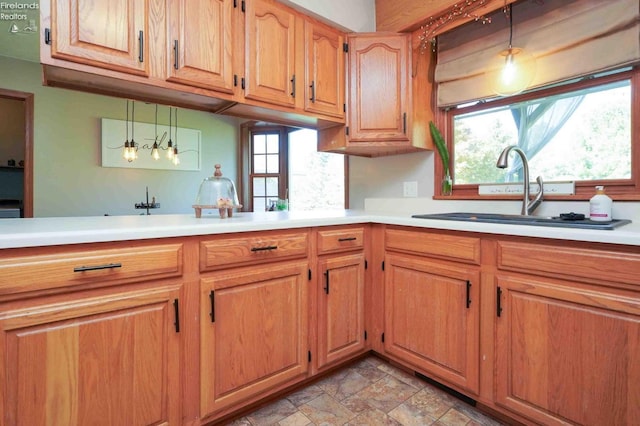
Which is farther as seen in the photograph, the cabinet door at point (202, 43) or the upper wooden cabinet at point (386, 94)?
the upper wooden cabinet at point (386, 94)

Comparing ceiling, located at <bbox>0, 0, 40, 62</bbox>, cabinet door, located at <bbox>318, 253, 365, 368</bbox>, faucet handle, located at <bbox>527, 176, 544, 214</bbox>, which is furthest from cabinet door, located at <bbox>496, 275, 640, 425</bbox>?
ceiling, located at <bbox>0, 0, 40, 62</bbox>

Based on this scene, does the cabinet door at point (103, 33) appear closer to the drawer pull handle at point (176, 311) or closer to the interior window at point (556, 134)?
the drawer pull handle at point (176, 311)

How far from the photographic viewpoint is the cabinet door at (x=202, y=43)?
1.44 meters

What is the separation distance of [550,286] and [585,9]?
1.38 meters

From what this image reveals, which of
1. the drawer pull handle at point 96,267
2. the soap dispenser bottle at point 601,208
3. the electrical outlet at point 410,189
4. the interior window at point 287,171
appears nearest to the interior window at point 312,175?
the interior window at point 287,171

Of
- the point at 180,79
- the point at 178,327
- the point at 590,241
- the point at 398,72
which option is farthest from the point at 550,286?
the point at 180,79

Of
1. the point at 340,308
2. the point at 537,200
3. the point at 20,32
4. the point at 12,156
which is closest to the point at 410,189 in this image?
the point at 537,200

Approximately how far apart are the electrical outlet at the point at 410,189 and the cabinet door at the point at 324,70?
0.71 metres

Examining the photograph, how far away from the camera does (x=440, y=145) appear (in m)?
2.05

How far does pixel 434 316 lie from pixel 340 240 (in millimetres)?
589

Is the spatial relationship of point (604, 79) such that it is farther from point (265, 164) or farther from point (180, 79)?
point (265, 164)

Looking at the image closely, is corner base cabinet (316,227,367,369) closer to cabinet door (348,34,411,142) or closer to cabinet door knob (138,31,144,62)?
cabinet door (348,34,411,142)

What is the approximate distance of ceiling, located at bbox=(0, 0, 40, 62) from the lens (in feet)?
8.63

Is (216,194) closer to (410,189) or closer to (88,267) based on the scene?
(88,267)
